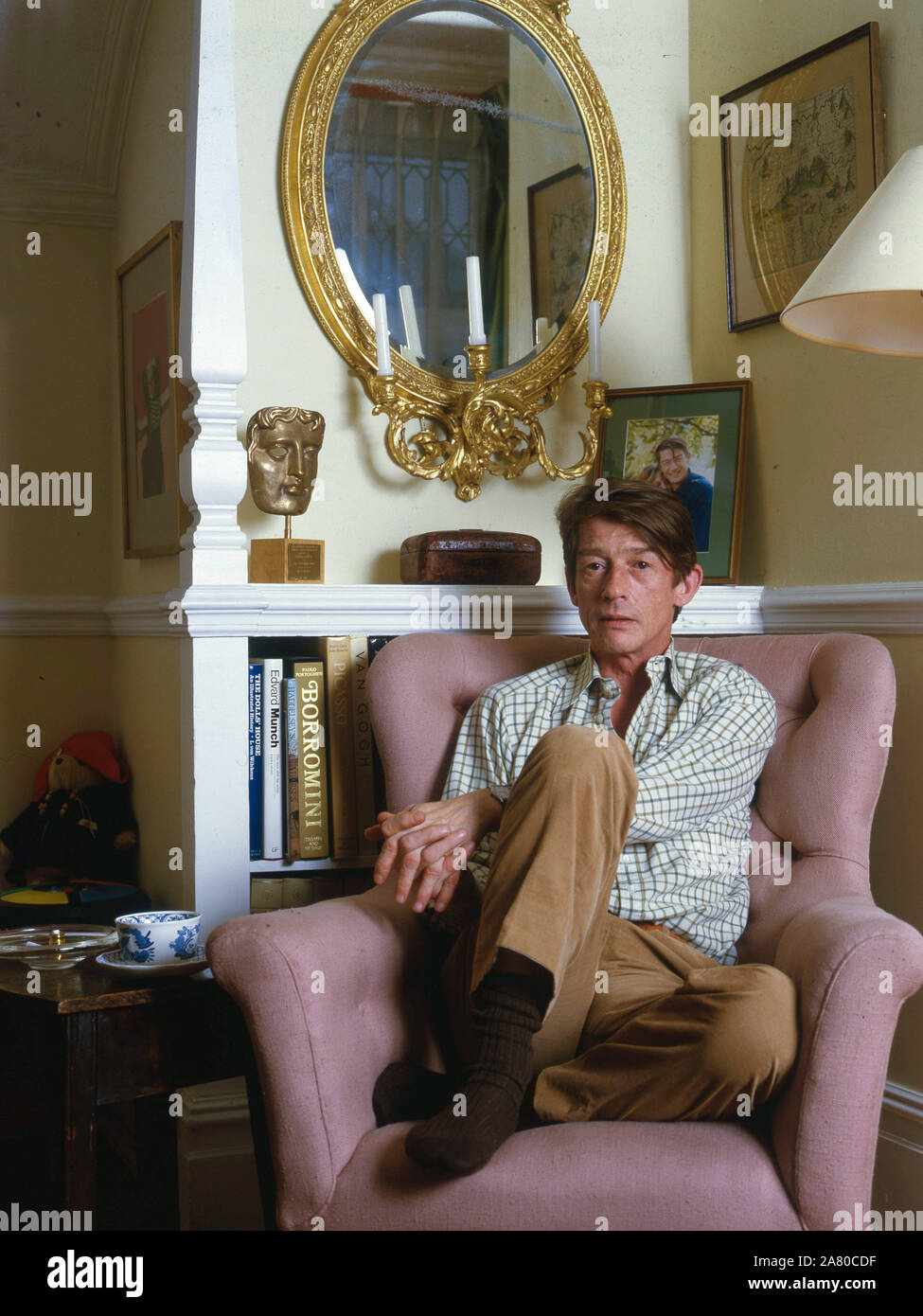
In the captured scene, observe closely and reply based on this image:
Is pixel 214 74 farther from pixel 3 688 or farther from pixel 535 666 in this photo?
pixel 3 688

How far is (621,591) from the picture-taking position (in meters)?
1.98

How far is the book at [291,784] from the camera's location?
7.20 feet

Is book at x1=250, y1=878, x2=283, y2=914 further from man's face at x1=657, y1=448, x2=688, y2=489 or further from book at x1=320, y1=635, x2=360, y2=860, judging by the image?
man's face at x1=657, y1=448, x2=688, y2=489

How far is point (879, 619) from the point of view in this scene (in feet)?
7.29

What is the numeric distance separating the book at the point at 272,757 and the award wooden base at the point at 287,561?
15 cm

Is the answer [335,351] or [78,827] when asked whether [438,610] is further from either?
[78,827]

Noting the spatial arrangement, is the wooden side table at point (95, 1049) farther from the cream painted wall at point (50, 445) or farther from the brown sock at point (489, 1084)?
the cream painted wall at point (50, 445)

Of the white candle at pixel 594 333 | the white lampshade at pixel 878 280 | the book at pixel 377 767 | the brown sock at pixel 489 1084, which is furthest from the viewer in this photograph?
the white candle at pixel 594 333

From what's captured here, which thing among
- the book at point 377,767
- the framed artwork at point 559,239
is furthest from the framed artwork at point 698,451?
the book at point 377,767

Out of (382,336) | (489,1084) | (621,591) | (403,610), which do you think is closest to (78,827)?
(403,610)

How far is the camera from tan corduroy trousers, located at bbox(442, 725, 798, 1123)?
4.86 feet

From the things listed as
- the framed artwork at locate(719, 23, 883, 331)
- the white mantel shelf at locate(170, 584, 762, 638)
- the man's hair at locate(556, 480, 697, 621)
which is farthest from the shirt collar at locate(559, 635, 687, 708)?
the framed artwork at locate(719, 23, 883, 331)

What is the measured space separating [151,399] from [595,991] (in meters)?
1.49

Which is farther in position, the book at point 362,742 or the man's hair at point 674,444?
the man's hair at point 674,444
